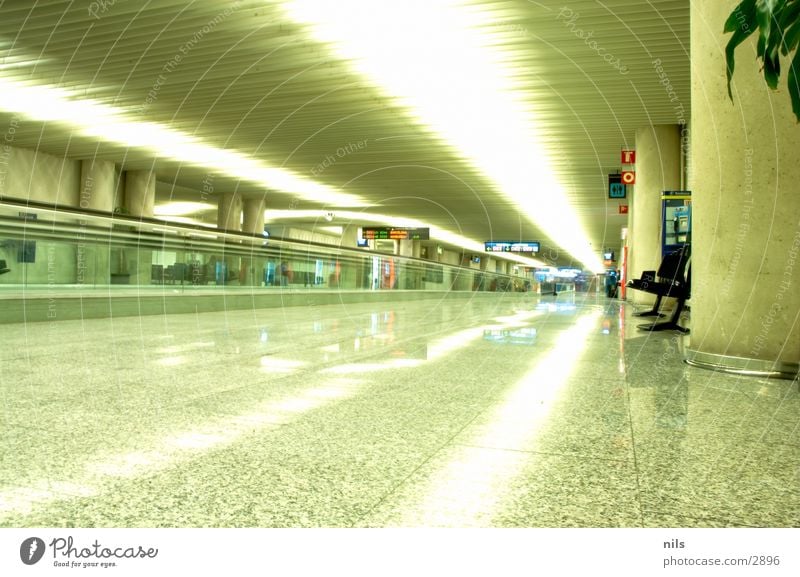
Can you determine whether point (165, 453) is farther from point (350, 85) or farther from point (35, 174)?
point (35, 174)

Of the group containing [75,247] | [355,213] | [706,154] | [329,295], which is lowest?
[329,295]

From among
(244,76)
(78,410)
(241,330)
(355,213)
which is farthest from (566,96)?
(355,213)

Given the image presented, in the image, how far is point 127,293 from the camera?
8.60m

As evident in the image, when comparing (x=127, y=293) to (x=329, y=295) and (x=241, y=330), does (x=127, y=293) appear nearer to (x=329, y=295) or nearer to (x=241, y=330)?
(x=241, y=330)

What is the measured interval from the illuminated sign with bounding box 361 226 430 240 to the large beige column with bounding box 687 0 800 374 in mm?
35619

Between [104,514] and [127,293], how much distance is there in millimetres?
7954

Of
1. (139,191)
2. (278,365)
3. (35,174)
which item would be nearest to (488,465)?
(278,365)

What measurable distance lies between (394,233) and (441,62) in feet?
96.8

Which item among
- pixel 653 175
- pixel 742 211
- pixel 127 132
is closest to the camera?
pixel 742 211

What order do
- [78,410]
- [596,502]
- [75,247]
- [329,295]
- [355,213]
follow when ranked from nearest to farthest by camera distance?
1. [596,502]
2. [78,410]
3. [75,247]
4. [329,295]
5. [355,213]

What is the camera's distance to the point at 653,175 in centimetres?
1622

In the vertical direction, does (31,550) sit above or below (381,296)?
above

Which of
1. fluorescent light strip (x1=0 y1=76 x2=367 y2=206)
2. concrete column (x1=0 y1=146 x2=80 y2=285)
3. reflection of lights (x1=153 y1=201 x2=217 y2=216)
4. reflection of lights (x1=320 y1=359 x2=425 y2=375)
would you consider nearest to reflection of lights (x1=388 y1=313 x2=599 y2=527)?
reflection of lights (x1=320 y1=359 x2=425 y2=375)

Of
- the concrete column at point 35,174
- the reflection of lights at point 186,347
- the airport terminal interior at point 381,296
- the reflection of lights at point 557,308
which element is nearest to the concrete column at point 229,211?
the airport terminal interior at point 381,296
